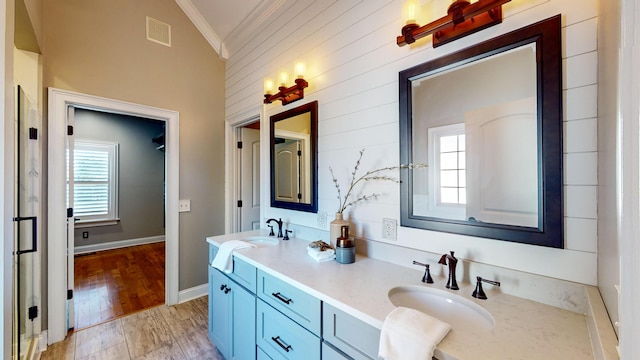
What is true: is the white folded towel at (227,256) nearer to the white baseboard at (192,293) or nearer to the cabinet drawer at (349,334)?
the cabinet drawer at (349,334)

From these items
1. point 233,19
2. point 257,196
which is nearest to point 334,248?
point 257,196

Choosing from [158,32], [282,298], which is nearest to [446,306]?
[282,298]

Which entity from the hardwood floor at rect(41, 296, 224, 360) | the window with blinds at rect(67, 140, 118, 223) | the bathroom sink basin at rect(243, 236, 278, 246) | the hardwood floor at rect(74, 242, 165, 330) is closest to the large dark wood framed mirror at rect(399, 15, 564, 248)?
the bathroom sink basin at rect(243, 236, 278, 246)

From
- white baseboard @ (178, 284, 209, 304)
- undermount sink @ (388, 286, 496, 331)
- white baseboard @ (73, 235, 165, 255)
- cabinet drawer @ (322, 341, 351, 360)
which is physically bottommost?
white baseboard @ (178, 284, 209, 304)

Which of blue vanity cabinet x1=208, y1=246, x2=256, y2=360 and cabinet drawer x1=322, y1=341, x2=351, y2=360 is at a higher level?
cabinet drawer x1=322, y1=341, x2=351, y2=360

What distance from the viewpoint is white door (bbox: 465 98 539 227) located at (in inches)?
43.1

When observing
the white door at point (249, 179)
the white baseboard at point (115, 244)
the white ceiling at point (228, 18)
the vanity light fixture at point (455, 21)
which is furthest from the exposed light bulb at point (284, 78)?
the white baseboard at point (115, 244)

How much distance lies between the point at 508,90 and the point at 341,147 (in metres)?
0.97

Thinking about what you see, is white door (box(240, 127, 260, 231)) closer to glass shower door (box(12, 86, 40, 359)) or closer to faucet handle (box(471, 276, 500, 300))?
glass shower door (box(12, 86, 40, 359))

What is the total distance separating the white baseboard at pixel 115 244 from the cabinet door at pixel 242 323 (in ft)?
14.2

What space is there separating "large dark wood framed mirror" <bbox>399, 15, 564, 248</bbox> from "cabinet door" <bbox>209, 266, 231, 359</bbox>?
1358 millimetres

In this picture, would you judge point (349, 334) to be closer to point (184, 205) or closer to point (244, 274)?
point (244, 274)

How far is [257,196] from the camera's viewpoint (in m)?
3.32

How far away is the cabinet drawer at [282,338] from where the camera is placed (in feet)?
3.97
